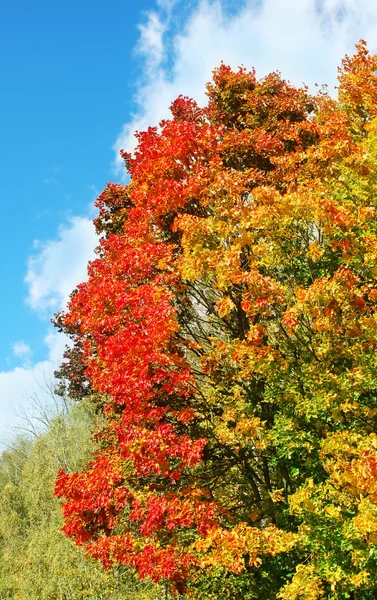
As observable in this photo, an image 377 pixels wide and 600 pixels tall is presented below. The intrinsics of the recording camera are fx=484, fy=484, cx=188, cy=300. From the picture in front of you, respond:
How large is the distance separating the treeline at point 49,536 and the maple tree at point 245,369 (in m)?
4.96

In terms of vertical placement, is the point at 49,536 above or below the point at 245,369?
above

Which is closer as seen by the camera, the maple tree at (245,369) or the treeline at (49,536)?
the maple tree at (245,369)

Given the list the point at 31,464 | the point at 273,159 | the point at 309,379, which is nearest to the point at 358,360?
the point at 309,379

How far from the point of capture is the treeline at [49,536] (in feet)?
46.7

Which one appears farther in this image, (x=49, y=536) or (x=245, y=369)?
(x=49, y=536)

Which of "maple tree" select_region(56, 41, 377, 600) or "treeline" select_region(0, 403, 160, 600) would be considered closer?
"maple tree" select_region(56, 41, 377, 600)

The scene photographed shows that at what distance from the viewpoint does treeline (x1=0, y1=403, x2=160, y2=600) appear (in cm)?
1423

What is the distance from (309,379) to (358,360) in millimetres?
879

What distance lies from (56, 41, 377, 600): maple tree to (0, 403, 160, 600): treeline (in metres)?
4.96

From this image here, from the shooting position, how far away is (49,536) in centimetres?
1878

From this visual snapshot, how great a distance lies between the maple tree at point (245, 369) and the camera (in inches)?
312

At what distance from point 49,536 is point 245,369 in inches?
562

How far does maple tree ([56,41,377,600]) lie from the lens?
7.92 metres

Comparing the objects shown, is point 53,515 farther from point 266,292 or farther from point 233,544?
point 266,292
